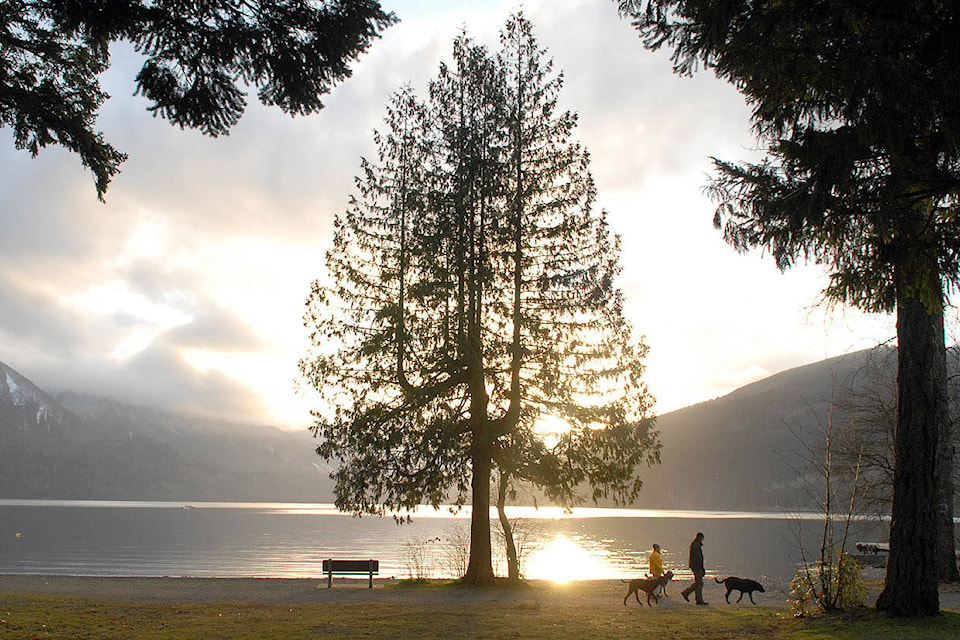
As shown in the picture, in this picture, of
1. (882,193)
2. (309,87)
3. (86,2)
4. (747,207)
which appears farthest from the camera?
→ (747,207)

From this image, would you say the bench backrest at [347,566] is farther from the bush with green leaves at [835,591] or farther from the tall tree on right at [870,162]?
the tall tree on right at [870,162]

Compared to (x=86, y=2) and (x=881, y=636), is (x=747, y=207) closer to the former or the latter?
(x=881, y=636)

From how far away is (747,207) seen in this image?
11844mm

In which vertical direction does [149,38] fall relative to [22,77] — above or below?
below

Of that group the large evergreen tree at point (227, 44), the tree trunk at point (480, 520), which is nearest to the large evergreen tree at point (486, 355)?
the tree trunk at point (480, 520)

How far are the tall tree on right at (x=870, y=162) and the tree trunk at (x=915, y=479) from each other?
0.06 feet

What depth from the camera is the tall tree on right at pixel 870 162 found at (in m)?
7.38

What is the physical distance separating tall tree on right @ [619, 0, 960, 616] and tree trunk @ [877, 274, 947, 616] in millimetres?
18

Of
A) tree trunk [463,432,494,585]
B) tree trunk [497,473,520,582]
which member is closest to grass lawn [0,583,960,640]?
tree trunk [463,432,494,585]

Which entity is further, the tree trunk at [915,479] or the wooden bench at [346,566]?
the wooden bench at [346,566]

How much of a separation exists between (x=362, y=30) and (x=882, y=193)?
684cm

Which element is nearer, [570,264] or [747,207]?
[747,207]

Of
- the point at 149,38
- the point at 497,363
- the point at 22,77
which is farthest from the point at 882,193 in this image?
the point at 497,363

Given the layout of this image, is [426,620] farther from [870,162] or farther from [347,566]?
[347,566]
